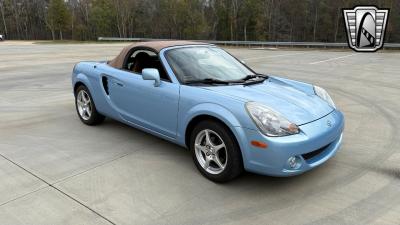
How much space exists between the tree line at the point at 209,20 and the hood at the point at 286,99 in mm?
49045

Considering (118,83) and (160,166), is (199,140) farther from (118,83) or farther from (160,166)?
(118,83)

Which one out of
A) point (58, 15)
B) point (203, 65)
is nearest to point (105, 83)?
point (203, 65)

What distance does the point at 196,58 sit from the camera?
171 inches

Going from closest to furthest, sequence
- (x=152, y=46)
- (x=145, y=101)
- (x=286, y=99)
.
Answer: (x=286, y=99)
(x=145, y=101)
(x=152, y=46)

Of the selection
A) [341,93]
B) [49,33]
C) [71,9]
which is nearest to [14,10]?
[49,33]

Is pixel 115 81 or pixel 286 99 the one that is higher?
pixel 115 81

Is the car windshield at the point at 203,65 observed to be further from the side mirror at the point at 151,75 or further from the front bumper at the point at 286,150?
the front bumper at the point at 286,150

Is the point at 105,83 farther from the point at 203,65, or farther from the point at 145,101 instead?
the point at 203,65

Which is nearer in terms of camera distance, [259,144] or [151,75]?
[259,144]

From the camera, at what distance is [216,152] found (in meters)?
3.53

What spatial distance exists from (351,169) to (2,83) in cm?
953

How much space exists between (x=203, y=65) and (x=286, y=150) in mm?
1655

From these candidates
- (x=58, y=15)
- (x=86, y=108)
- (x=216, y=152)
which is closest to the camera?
(x=216, y=152)

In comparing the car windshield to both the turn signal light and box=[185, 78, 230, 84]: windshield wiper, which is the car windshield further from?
the turn signal light
